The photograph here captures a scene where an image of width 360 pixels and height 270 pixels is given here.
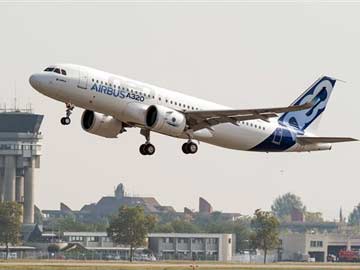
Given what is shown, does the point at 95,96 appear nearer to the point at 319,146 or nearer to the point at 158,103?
the point at 158,103

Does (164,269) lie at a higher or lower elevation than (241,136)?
lower

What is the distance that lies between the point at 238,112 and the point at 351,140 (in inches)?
388

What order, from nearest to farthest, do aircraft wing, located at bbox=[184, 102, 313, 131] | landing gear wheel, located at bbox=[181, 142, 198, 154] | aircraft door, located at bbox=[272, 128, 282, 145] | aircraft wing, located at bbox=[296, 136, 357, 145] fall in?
aircraft wing, located at bbox=[184, 102, 313, 131]
landing gear wheel, located at bbox=[181, 142, 198, 154]
aircraft wing, located at bbox=[296, 136, 357, 145]
aircraft door, located at bbox=[272, 128, 282, 145]

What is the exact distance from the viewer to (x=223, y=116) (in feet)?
375

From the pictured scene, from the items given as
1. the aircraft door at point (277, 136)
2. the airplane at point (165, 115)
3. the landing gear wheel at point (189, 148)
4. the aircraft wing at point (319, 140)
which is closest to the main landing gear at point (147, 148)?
the airplane at point (165, 115)

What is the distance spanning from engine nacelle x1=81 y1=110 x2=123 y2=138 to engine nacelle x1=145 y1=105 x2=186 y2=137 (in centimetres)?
385

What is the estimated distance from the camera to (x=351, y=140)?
4589 inches

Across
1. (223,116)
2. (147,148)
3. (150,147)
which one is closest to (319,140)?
(223,116)

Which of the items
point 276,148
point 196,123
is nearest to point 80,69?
point 196,123

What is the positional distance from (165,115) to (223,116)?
5.63 m

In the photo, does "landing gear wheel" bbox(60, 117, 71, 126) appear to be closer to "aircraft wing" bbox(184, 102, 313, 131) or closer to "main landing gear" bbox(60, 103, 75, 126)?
"main landing gear" bbox(60, 103, 75, 126)

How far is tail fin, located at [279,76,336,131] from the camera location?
126625 mm

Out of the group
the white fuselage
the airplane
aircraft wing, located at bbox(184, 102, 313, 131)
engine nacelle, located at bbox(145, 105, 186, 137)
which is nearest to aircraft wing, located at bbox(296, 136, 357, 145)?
the airplane

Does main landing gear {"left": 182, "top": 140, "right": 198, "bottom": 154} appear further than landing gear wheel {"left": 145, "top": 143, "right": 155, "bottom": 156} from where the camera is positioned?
Yes
